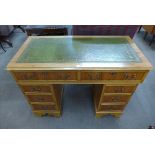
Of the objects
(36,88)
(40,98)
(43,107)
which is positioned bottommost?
(43,107)

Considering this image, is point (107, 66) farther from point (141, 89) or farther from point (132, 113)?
point (141, 89)

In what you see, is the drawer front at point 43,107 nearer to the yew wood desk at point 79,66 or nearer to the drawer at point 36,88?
the yew wood desk at point 79,66

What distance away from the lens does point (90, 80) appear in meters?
0.98

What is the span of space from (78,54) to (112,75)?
0.32 meters

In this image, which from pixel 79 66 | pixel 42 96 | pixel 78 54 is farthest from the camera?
pixel 42 96

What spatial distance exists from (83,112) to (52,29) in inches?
57.7

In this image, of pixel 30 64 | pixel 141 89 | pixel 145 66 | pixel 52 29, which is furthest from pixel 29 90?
pixel 141 89

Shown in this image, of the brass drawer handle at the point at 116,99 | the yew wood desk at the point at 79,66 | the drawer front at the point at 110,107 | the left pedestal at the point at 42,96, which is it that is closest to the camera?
the yew wood desk at the point at 79,66

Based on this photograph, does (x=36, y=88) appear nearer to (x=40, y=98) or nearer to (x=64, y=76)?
(x=40, y=98)

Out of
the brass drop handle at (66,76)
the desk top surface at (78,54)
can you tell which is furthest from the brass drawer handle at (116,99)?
the brass drop handle at (66,76)

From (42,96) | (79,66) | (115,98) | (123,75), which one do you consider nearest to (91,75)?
(79,66)

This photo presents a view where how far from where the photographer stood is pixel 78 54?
100 centimetres

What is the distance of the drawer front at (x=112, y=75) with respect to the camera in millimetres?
920

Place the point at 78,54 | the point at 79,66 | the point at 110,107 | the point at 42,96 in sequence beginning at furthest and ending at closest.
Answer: the point at 110,107 → the point at 42,96 → the point at 78,54 → the point at 79,66
